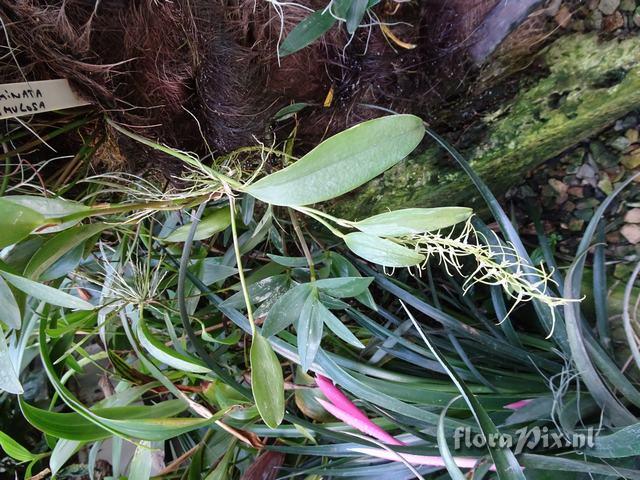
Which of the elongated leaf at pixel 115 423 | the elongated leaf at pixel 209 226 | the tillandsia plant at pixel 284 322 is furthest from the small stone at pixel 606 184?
the elongated leaf at pixel 115 423

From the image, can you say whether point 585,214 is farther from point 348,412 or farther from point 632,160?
point 348,412

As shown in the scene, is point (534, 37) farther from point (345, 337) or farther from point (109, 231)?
point (109, 231)

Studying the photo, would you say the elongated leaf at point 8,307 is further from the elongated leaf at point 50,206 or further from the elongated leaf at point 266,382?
the elongated leaf at point 266,382

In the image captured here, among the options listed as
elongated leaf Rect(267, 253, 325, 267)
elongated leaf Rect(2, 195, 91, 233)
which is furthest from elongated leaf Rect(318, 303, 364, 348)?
elongated leaf Rect(2, 195, 91, 233)

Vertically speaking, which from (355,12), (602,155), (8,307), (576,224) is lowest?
(576,224)

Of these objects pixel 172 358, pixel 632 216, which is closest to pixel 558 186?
pixel 632 216
